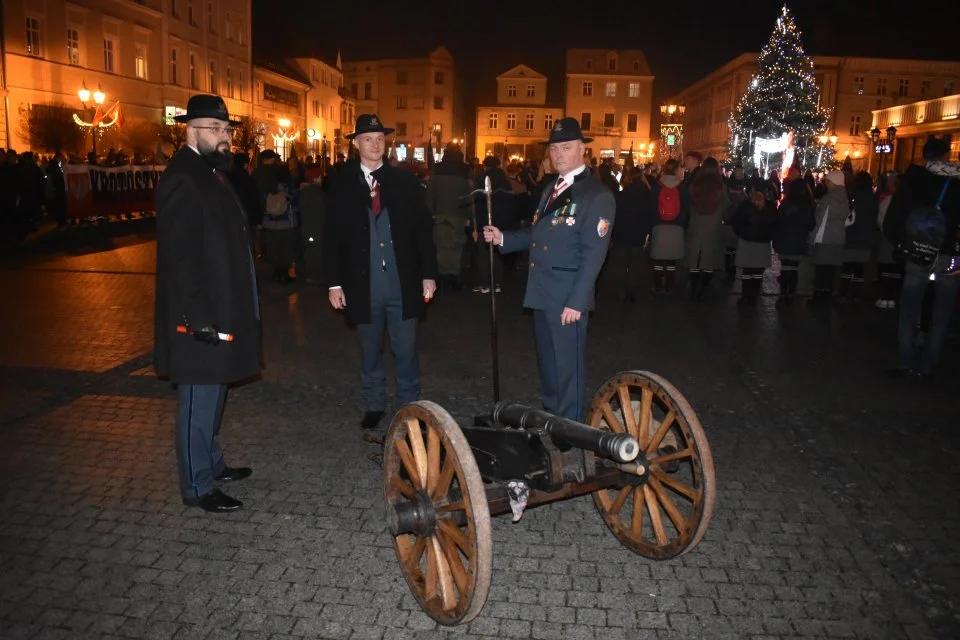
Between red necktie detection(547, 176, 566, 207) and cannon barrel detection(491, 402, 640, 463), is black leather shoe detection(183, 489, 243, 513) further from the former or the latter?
red necktie detection(547, 176, 566, 207)

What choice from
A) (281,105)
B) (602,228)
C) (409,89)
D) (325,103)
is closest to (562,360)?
(602,228)

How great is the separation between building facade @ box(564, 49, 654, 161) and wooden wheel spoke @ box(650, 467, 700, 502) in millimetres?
82352

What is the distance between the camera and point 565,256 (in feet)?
16.6

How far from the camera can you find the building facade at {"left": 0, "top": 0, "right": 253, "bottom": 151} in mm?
31422

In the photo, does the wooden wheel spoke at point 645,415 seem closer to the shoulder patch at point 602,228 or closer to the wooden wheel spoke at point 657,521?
the wooden wheel spoke at point 657,521

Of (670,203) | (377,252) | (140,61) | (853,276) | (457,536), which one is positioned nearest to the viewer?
(457,536)

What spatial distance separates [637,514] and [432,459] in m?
A: 1.18

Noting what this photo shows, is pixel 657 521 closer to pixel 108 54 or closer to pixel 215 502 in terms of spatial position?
pixel 215 502

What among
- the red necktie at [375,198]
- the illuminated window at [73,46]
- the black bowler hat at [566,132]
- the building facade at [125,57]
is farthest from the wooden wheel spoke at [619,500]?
the illuminated window at [73,46]

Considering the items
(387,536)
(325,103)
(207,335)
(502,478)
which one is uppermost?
(325,103)

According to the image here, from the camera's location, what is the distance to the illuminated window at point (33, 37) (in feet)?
105

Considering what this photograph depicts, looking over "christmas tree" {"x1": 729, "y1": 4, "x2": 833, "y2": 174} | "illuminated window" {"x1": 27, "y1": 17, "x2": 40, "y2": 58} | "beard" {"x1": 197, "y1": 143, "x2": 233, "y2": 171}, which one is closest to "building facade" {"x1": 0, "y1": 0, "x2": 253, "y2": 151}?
"illuminated window" {"x1": 27, "y1": 17, "x2": 40, "y2": 58}

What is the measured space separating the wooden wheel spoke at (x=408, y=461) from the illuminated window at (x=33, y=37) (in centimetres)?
3528

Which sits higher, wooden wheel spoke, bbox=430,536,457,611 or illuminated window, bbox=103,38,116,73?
illuminated window, bbox=103,38,116,73
